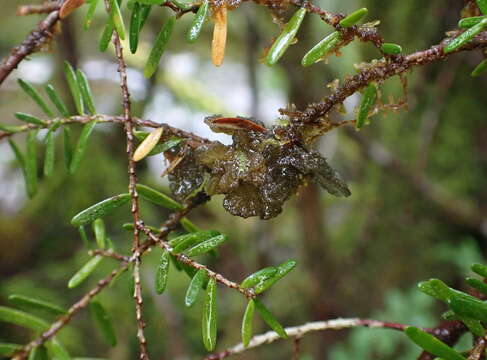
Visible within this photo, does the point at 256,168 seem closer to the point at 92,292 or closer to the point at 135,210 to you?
the point at 135,210

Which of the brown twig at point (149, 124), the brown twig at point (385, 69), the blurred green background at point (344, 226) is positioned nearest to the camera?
the brown twig at point (385, 69)

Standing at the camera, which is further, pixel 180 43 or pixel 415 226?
pixel 180 43

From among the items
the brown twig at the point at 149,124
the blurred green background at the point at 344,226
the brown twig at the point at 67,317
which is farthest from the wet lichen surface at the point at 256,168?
the blurred green background at the point at 344,226

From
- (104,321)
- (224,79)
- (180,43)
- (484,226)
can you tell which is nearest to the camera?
(104,321)

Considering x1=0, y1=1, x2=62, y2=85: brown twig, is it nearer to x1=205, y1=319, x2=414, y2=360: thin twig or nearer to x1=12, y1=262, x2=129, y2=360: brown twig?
x1=12, y1=262, x2=129, y2=360: brown twig

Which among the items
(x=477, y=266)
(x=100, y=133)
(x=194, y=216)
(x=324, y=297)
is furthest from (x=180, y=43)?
(x=477, y=266)

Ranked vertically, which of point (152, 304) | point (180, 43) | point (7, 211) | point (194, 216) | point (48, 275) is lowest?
point (152, 304)

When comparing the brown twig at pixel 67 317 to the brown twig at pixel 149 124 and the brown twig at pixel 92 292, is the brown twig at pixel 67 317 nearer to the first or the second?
the brown twig at pixel 92 292

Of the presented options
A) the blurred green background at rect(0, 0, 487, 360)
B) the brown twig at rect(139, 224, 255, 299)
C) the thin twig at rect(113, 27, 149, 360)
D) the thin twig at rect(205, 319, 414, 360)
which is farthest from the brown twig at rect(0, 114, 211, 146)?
the blurred green background at rect(0, 0, 487, 360)

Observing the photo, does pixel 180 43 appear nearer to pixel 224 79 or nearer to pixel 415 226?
pixel 224 79
